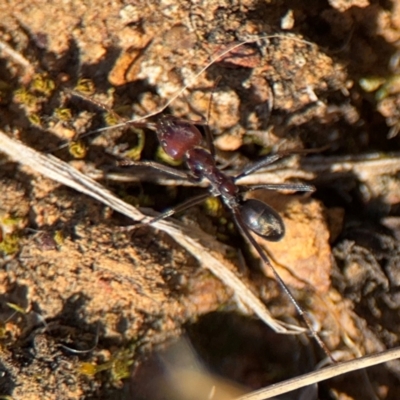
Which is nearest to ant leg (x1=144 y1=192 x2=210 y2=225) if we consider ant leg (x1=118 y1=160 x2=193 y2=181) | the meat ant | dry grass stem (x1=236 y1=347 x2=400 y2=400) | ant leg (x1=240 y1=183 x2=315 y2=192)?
the meat ant

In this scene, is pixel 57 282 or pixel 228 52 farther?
pixel 228 52

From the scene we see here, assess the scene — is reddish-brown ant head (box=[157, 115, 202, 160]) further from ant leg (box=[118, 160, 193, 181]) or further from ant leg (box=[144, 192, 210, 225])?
ant leg (box=[144, 192, 210, 225])

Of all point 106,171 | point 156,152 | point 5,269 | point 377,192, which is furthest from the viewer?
point 377,192

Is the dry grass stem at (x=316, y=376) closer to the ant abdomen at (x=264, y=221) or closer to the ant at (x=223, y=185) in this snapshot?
the ant at (x=223, y=185)

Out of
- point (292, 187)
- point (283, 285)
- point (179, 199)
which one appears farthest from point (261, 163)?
point (283, 285)

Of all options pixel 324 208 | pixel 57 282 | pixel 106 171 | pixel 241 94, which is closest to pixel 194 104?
pixel 241 94

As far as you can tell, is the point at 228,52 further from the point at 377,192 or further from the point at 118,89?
the point at 377,192

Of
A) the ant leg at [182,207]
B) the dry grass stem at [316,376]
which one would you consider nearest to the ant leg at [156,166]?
the ant leg at [182,207]

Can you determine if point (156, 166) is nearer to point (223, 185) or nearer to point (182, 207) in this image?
point (182, 207)
